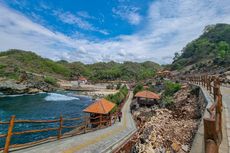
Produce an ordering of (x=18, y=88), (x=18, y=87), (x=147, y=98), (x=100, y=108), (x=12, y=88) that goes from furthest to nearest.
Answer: (x=18, y=87) → (x=18, y=88) → (x=12, y=88) → (x=147, y=98) → (x=100, y=108)

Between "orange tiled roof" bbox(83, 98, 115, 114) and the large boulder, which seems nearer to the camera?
"orange tiled roof" bbox(83, 98, 115, 114)

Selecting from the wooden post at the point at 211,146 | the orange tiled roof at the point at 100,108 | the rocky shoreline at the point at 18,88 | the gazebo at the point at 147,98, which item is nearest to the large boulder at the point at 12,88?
the rocky shoreline at the point at 18,88

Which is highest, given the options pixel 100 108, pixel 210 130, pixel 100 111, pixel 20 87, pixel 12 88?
pixel 210 130

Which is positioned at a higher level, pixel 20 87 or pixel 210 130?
pixel 210 130

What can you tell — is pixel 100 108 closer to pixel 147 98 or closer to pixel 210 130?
pixel 147 98

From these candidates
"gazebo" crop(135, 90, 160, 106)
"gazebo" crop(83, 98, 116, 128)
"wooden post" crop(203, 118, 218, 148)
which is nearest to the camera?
"wooden post" crop(203, 118, 218, 148)

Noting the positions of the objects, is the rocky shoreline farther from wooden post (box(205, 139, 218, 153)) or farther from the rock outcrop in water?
wooden post (box(205, 139, 218, 153))

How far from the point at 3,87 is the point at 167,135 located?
257 ft

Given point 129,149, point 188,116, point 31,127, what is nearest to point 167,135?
point 188,116

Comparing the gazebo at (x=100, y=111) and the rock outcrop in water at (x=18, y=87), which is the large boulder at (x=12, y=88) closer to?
the rock outcrop in water at (x=18, y=87)

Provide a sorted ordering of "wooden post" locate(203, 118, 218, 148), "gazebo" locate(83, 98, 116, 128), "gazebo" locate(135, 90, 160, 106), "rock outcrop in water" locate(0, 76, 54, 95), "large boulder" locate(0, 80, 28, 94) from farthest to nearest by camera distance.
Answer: "rock outcrop in water" locate(0, 76, 54, 95) → "large boulder" locate(0, 80, 28, 94) → "gazebo" locate(135, 90, 160, 106) → "gazebo" locate(83, 98, 116, 128) → "wooden post" locate(203, 118, 218, 148)

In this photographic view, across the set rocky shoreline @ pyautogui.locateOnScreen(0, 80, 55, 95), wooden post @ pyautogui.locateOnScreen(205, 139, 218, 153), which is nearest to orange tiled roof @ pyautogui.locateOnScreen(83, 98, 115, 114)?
wooden post @ pyautogui.locateOnScreen(205, 139, 218, 153)

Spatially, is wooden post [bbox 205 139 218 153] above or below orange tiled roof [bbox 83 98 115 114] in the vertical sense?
above

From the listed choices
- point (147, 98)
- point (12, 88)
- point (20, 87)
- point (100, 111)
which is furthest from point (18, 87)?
point (100, 111)
